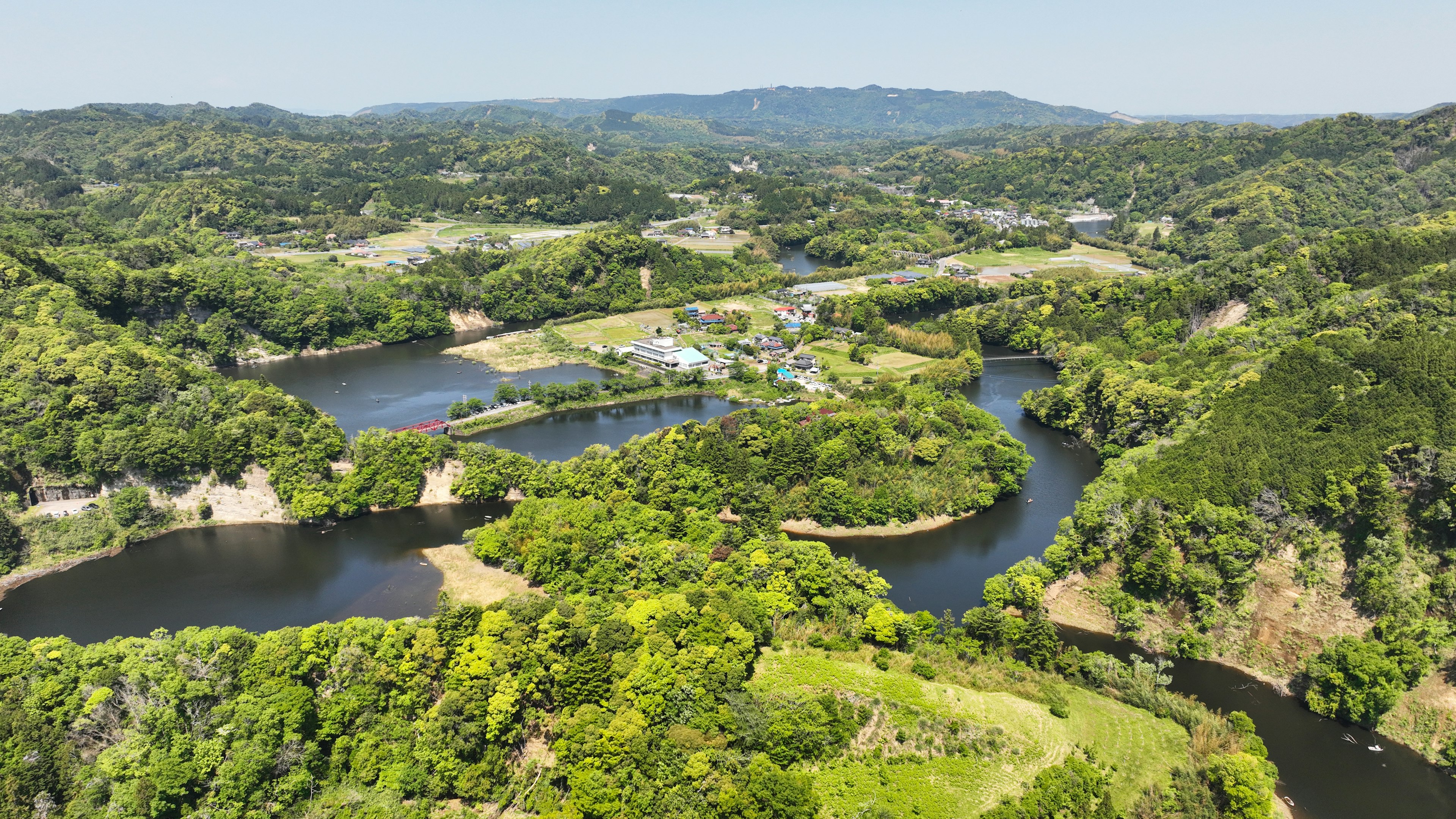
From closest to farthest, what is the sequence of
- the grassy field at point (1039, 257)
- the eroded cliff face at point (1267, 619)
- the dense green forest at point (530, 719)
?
the dense green forest at point (530, 719) < the eroded cliff face at point (1267, 619) < the grassy field at point (1039, 257)

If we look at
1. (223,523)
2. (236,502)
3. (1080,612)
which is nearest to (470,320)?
(236,502)

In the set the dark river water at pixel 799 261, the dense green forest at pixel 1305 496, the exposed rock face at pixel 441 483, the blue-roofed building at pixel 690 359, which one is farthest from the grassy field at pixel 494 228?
the dense green forest at pixel 1305 496

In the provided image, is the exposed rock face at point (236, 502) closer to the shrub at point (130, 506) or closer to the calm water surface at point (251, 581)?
the calm water surface at point (251, 581)

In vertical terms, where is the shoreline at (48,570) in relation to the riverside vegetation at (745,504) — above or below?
below

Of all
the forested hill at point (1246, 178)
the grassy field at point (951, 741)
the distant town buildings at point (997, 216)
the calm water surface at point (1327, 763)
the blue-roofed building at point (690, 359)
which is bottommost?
the calm water surface at point (1327, 763)

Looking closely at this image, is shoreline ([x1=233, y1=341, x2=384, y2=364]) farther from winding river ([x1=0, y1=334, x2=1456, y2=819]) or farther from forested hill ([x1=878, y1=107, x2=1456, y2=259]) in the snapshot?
forested hill ([x1=878, y1=107, x2=1456, y2=259])

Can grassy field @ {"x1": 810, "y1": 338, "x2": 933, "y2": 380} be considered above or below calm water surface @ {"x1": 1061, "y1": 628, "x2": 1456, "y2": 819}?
above

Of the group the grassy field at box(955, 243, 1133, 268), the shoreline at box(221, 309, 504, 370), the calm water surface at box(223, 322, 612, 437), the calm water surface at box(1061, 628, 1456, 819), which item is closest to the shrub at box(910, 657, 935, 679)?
the calm water surface at box(1061, 628, 1456, 819)
